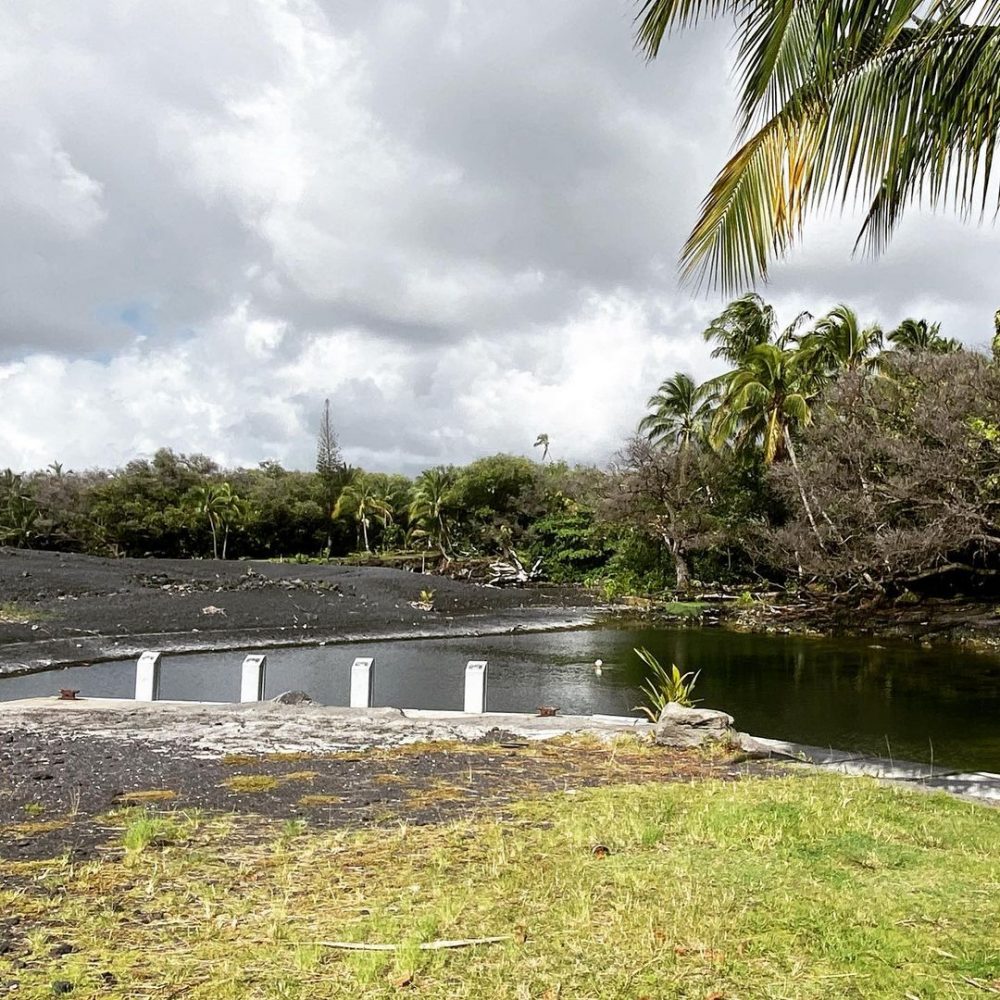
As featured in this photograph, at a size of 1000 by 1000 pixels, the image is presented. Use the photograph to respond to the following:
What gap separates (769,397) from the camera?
31.5 metres

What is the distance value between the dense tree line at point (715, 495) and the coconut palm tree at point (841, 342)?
9 centimetres

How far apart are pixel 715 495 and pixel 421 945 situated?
3420 cm

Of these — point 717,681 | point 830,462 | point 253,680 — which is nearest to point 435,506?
point 830,462

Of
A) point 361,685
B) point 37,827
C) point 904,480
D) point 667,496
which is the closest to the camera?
point 37,827

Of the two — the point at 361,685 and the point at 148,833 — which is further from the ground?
the point at 148,833

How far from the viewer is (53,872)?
4.06 m

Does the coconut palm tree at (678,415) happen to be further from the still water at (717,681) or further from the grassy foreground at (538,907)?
the grassy foreground at (538,907)

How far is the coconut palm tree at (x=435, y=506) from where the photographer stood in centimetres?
4934

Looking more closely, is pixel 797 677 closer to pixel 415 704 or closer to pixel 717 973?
pixel 415 704

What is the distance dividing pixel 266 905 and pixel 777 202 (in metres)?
3.78

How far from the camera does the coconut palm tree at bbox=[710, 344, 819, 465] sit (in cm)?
3092

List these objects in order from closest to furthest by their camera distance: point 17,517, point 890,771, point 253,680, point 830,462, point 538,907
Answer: point 538,907 < point 890,771 < point 253,680 < point 830,462 < point 17,517

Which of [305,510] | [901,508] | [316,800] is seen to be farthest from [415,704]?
[305,510]

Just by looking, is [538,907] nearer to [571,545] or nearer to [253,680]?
[253,680]
